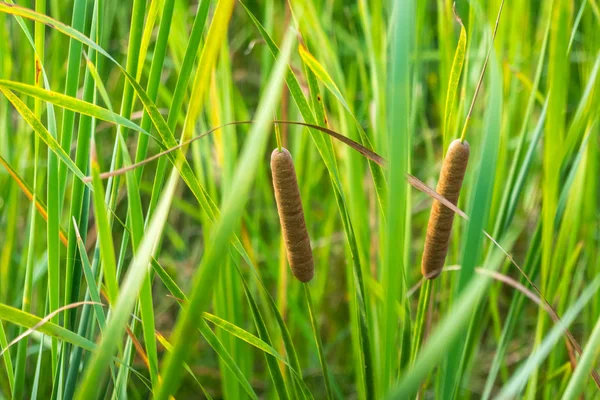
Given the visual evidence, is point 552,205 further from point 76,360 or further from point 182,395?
point 182,395

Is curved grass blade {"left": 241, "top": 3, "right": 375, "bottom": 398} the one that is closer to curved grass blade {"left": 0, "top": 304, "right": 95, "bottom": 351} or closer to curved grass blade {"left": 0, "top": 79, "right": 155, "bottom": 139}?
curved grass blade {"left": 0, "top": 79, "right": 155, "bottom": 139}

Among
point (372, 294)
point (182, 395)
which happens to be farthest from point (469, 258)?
point (182, 395)

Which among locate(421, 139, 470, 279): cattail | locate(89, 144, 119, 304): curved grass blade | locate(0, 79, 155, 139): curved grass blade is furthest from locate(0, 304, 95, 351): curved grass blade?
locate(421, 139, 470, 279): cattail

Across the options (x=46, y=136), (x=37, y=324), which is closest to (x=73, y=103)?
(x=46, y=136)

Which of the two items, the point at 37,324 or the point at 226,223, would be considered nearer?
the point at 226,223

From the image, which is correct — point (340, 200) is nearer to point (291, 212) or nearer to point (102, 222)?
point (291, 212)

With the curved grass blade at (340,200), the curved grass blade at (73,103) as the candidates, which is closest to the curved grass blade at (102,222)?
the curved grass blade at (73,103)
